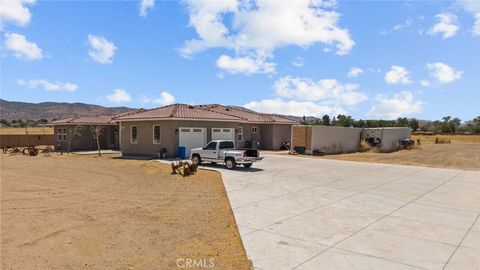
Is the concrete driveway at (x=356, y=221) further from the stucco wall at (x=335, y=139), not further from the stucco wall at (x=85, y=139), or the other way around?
the stucco wall at (x=85, y=139)

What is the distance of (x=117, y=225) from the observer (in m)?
9.24

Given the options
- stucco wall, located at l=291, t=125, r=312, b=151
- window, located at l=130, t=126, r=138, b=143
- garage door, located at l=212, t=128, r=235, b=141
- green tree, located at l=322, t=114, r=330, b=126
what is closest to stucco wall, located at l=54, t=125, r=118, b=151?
window, located at l=130, t=126, r=138, b=143

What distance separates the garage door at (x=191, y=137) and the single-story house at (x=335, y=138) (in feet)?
30.1

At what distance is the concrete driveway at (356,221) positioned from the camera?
7285mm

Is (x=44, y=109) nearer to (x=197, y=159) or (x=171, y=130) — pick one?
(x=171, y=130)

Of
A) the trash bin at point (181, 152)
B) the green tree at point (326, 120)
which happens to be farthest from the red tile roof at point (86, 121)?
the green tree at point (326, 120)

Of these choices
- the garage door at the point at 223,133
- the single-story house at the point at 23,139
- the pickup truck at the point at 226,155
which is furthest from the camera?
the single-story house at the point at 23,139

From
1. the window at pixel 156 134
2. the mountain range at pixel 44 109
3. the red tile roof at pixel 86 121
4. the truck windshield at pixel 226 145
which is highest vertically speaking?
the mountain range at pixel 44 109

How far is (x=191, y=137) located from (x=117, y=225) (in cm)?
1977

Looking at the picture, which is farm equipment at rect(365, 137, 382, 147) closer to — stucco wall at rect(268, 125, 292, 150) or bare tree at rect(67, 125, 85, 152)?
stucco wall at rect(268, 125, 292, 150)

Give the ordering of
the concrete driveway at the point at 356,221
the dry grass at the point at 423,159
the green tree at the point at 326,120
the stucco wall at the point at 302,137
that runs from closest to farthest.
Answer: the concrete driveway at the point at 356,221, the dry grass at the point at 423,159, the stucco wall at the point at 302,137, the green tree at the point at 326,120

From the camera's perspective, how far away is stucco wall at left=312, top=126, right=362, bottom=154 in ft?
113

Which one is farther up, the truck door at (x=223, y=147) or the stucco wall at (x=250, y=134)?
the stucco wall at (x=250, y=134)

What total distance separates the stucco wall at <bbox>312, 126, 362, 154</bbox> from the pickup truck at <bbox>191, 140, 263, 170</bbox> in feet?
44.2
